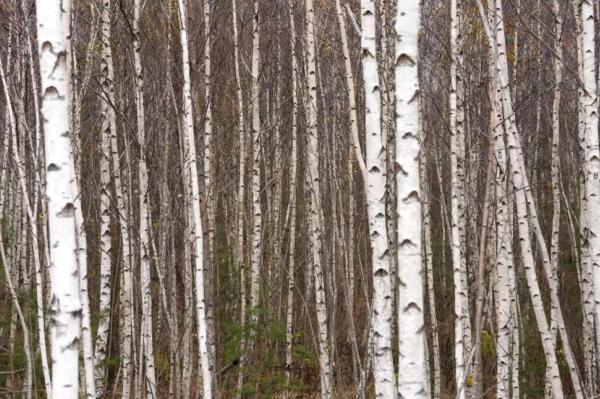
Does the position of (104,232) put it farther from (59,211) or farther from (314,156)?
(59,211)

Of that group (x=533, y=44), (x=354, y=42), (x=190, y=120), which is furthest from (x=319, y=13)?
(x=190, y=120)

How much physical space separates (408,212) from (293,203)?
636 centimetres

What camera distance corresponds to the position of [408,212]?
2.27 meters

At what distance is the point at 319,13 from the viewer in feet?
34.2

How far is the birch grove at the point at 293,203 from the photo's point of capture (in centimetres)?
240

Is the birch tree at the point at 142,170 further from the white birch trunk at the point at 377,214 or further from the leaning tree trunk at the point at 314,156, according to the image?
the white birch trunk at the point at 377,214

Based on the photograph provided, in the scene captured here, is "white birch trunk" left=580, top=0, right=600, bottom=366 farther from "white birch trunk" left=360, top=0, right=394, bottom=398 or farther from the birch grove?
"white birch trunk" left=360, top=0, right=394, bottom=398

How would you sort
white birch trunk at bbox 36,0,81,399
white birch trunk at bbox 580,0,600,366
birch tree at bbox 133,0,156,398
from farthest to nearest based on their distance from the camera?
birch tree at bbox 133,0,156,398
white birch trunk at bbox 580,0,600,366
white birch trunk at bbox 36,0,81,399

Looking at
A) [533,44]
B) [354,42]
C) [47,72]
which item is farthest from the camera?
[533,44]

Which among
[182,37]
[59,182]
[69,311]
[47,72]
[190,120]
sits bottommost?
[69,311]

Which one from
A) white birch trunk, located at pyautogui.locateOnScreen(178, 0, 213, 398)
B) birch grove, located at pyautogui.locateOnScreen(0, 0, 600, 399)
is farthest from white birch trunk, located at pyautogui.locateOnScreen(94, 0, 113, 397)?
white birch trunk, located at pyautogui.locateOnScreen(178, 0, 213, 398)

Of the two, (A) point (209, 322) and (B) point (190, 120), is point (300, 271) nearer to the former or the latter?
(A) point (209, 322)

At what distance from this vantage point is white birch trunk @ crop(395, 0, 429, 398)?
225 centimetres

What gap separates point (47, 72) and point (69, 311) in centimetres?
89
